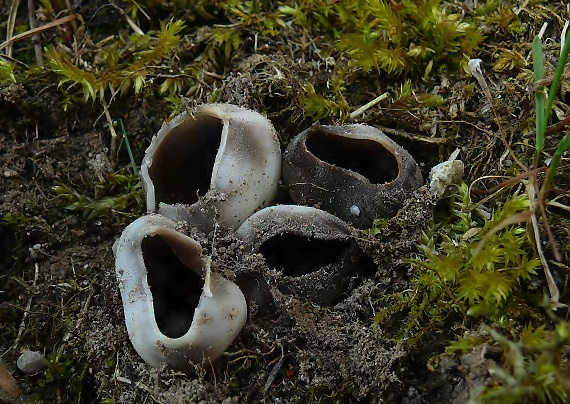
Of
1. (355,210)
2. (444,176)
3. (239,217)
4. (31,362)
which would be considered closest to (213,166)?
(239,217)

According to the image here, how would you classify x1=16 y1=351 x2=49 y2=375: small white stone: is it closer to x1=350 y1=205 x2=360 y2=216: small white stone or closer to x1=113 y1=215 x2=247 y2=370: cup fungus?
x1=113 y1=215 x2=247 y2=370: cup fungus

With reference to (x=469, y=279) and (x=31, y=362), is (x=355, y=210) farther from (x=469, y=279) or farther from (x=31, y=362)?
(x=31, y=362)

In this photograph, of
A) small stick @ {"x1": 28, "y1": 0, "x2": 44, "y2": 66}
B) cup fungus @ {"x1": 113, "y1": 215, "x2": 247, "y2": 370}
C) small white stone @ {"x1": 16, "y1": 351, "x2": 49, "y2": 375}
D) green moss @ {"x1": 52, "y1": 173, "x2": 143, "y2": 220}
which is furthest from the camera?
small stick @ {"x1": 28, "y1": 0, "x2": 44, "y2": 66}

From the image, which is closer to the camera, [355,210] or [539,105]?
[539,105]

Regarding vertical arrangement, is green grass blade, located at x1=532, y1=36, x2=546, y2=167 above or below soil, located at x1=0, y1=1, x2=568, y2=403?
above

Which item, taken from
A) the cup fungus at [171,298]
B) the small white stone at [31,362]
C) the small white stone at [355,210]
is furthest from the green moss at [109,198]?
the small white stone at [355,210]

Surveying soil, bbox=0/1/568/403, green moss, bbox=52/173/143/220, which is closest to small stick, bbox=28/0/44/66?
soil, bbox=0/1/568/403
